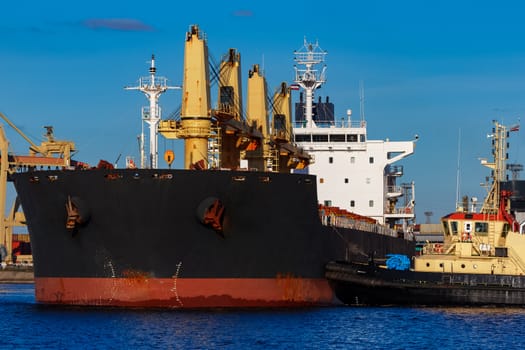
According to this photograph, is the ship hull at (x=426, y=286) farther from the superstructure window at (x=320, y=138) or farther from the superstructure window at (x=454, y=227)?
the superstructure window at (x=320, y=138)

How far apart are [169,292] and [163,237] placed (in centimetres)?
159

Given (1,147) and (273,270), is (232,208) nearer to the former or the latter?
(273,270)

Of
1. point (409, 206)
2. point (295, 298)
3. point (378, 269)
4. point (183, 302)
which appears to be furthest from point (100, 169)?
point (409, 206)

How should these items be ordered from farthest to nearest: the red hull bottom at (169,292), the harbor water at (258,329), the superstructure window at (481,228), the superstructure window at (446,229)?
the superstructure window at (446,229) → the superstructure window at (481,228) → the red hull bottom at (169,292) → the harbor water at (258,329)

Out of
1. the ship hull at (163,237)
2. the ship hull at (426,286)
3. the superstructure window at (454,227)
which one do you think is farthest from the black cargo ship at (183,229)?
the superstructure window at (454,227)

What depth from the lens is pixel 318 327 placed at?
29.5 metres

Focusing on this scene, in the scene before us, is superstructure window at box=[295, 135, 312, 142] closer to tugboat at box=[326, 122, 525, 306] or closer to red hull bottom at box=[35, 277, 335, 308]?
tugboat at box=[326, 122, 525, 306]

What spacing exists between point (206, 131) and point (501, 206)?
35.3 ft

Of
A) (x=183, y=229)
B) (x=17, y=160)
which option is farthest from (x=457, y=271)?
(x=17, y=160)

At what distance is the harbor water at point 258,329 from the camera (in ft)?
85.9

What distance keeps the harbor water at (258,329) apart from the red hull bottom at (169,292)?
12.0 inches

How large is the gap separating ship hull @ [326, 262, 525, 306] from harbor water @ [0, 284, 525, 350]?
2.34 feet

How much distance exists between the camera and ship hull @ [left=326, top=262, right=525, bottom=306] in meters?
34.9

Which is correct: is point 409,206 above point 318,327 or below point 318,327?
above
